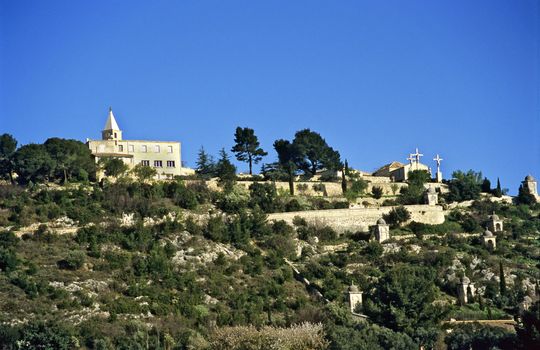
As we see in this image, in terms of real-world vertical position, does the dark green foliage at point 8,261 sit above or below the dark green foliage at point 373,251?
above

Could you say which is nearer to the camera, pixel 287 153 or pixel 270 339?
pixel 270 339

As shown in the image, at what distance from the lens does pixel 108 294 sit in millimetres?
64625

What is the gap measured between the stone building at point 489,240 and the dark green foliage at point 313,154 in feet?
50.0

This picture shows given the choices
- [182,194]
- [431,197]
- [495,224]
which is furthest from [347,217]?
[182,194]

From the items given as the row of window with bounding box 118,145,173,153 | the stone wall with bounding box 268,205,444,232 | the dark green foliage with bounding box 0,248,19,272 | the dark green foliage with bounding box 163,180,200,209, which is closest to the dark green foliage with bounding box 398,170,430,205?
the stone wall with bounding box 268,205,444,232

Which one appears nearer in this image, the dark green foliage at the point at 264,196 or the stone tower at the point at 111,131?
the dark green foliage at the point at 264,196

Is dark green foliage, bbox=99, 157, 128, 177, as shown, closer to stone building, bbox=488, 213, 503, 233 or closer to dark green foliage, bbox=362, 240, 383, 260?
dark green foliage, bbox=362, 240, 383, 260

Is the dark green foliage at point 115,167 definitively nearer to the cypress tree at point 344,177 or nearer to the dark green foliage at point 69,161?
the dark green foliage at point 69,161

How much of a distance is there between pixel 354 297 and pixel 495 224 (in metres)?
18.0

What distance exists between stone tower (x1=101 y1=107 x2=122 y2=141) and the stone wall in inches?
575

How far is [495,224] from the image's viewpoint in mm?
79500

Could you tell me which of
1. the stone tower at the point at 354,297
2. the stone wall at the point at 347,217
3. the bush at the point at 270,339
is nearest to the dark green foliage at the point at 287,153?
the stone wall at the point at 347,217

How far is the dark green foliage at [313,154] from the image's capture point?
88.8 metres

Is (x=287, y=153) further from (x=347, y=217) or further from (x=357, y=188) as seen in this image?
(x=347, y=217)
